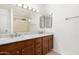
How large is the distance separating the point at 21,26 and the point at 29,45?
0.33 metres

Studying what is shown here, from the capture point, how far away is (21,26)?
1594mm

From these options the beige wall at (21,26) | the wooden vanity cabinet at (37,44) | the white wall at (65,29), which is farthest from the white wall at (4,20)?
the white wall at (65,29)

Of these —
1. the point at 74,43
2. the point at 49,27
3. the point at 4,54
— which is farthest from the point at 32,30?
the point at 74,43

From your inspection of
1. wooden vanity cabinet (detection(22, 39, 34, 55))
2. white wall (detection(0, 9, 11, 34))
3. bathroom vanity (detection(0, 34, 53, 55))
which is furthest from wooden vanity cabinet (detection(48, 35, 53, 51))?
white wall (detection(0, 9, 11, 34))

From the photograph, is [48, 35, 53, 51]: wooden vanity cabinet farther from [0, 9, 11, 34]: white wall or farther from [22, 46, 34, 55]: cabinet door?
[0, 9, 11, 34]: white wall

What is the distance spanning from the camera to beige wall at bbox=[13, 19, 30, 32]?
1578 millimetres

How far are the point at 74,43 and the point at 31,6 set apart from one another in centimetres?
81

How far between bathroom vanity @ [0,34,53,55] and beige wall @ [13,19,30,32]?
0.12 m

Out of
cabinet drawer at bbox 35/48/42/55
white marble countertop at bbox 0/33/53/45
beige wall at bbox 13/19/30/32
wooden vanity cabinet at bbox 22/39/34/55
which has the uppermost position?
beige wall at bbox 13/19/30/32

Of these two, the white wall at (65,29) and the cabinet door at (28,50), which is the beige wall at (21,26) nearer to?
the cabinet door at (28,50)

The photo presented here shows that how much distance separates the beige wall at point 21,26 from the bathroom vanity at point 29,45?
0.12 metres

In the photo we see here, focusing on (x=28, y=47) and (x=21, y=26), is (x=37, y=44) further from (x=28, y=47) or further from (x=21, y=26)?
(x=21, y=26)
